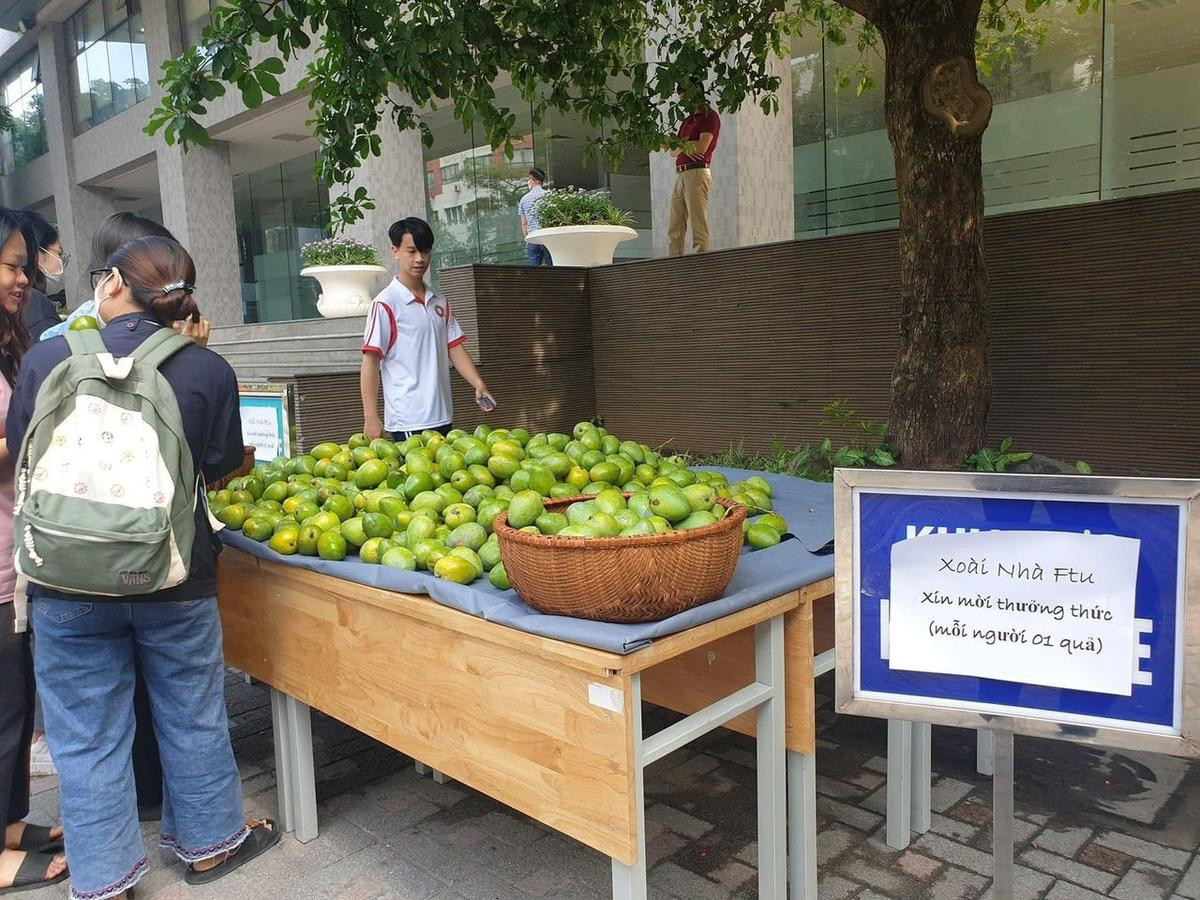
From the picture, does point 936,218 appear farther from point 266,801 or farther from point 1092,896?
point 266,801

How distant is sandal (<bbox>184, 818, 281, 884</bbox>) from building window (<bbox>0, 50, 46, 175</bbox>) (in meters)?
23.3

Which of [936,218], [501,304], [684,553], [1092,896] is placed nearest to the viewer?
[684,553]

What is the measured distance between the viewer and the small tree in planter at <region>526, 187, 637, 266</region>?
8.60m

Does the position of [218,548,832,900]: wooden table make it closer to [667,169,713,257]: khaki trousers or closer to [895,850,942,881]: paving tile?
[895,850,942,881]: paving tile

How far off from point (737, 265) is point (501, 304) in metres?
2.02

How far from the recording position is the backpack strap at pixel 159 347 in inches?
97.5

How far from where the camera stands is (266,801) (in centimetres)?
342

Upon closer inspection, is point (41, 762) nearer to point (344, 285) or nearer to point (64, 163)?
point (344, 285)

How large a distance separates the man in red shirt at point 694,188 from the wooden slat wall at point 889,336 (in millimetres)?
943

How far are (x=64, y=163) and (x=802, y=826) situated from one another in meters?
22.5

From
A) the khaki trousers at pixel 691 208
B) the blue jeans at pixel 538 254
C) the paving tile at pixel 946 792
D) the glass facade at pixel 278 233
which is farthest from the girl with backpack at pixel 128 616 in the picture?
the glass facade at pixel 278 233

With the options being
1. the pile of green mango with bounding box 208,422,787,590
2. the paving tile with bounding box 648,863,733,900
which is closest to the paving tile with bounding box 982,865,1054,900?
the paving tile with bounding box 648,863,733,900

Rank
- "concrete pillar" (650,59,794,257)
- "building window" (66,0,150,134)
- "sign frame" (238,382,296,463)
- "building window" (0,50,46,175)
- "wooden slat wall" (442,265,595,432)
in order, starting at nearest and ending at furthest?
"sign frame" (238,382,296,463), "wooden slat wall" (442,265,595,432), "concrete pillar" (650,59,794,257), "building window" (66,0,150,134), "building window" (0,50,46,175)

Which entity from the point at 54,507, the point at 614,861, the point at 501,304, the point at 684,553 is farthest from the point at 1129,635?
the point at 501,304
